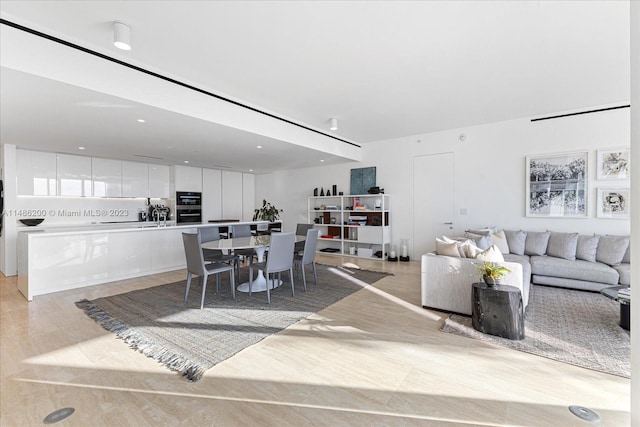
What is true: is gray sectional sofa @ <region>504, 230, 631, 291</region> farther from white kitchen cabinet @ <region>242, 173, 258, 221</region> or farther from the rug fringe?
white kitchen cabinet @ <region>242, 173, 258, 221</region>

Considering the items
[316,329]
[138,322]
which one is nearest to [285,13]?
[316,329]

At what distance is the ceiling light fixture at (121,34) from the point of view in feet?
7.97

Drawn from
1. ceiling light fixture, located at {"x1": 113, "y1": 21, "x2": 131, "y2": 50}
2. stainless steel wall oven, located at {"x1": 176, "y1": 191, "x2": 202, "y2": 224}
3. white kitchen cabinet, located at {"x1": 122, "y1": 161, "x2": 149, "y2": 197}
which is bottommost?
stainless steel wall oven, located at {"x1": 176, "y1": 191, "x2": 202, "y2": 224}

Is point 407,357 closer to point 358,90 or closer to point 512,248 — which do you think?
point 358,90

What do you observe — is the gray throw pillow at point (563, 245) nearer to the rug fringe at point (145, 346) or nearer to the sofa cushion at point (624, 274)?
the sofa cushion at point (624, 274)

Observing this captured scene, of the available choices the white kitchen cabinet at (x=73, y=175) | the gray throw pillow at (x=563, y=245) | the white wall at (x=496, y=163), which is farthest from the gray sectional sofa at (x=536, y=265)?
the white kitchen cabinet at (x=73, y=175)

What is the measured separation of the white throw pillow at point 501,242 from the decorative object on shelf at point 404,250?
1934 mm

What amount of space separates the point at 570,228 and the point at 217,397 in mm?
5674

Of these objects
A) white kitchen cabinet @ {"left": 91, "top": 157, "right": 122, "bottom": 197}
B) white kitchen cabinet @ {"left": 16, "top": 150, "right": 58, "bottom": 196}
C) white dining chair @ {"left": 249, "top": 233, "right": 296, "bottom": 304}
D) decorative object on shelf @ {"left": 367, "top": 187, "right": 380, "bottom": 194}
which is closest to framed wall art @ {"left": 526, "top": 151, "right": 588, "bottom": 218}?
decorative object on shelf @ {"left": 367, "top": 187, "right": 380, "bottom": 194}

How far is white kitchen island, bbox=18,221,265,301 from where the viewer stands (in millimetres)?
4062

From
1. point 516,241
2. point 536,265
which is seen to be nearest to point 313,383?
point 536,265

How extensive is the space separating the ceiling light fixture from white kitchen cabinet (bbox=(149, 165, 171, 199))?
504cm

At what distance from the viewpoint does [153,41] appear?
8.95 feet

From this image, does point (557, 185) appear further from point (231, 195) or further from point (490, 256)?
point (231, 195)
